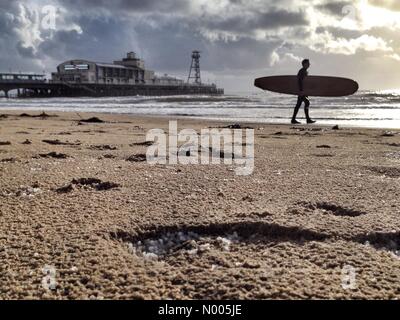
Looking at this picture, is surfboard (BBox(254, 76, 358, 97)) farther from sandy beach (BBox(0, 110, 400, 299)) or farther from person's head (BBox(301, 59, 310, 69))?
sandy beach (BBox(0, 110, 400, 299))

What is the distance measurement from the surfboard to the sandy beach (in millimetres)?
8476

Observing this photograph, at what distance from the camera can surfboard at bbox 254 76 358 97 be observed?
1117 cm

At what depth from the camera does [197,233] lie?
1.85m

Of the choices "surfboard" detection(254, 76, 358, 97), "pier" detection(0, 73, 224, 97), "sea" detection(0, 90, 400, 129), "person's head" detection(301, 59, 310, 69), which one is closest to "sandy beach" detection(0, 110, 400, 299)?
"person's head" detection(301, 59, 310, 69)

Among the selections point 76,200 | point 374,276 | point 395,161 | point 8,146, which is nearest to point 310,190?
point 374,276

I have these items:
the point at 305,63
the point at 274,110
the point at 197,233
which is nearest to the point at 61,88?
the point at 274,110

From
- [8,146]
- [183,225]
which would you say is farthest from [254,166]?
[8,146]

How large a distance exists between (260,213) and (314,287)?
0.74 metres

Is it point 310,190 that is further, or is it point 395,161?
point 395,161

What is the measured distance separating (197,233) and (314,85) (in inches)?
411
